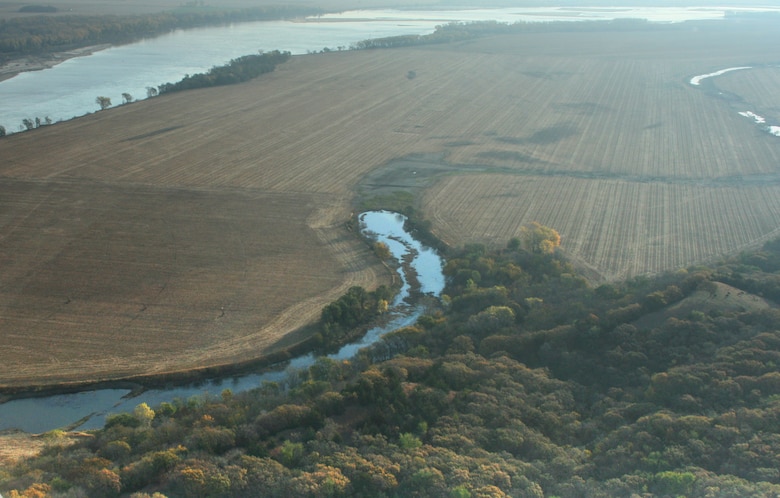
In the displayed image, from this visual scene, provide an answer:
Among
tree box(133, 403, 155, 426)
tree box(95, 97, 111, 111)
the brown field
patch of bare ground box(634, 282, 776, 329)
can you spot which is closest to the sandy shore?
tree box(95, 97, 111, 111)

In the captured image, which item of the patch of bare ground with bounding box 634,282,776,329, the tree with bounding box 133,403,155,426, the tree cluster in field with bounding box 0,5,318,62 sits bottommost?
the tree with bounding box 133,403,155,426

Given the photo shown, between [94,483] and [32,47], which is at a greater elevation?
[32,47]

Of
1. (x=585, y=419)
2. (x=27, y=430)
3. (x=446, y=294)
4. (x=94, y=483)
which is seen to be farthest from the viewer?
(x=446, y=294)

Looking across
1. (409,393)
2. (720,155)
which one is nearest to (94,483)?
(409,393)

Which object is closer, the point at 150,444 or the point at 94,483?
the point at 94,483

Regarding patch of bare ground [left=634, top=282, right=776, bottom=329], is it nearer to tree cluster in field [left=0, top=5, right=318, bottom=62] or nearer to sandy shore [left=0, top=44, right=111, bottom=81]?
sandy shore [left=0, top=44, right=111, bottom=81]

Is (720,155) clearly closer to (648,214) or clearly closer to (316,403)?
(648,214)

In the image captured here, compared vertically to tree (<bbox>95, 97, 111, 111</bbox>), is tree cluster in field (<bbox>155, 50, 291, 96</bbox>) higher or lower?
higher

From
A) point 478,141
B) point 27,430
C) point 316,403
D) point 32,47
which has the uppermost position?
point 32,47
